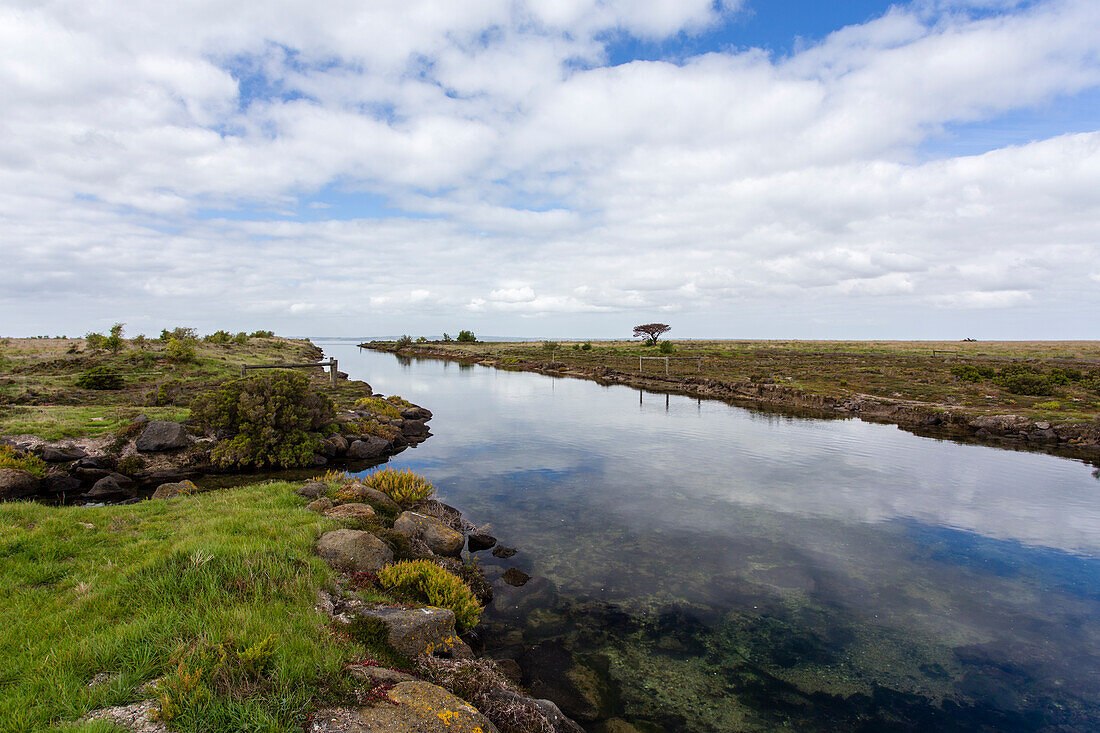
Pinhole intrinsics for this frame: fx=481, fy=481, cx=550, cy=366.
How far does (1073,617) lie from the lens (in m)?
10.7

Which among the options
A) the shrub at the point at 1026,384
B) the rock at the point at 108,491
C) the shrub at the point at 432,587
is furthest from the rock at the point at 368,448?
the shrub at the point at 1026,384

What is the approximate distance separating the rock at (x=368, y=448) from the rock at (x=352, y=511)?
1276 centimetres

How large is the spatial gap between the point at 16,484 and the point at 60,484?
4.41ft

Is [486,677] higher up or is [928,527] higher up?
[486,677]

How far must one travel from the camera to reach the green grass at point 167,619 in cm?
472

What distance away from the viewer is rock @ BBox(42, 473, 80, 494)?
1586 cm

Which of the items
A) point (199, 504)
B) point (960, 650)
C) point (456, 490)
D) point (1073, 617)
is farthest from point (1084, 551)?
point (199, 504)

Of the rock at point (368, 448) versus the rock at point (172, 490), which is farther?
the rock at point (368, 448)

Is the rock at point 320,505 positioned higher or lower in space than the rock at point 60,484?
higher

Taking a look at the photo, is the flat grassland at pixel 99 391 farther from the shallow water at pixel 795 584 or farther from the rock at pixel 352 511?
the rock at pixel 352 511

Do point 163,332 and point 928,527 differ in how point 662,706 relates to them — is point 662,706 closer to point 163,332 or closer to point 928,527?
point 928,527

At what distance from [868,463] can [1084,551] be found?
9.23 metres

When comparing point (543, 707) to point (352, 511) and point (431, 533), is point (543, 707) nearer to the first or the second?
point (431, 533)

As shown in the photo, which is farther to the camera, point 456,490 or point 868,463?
point 868,463
